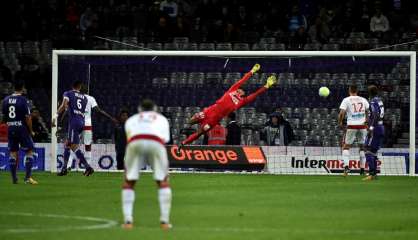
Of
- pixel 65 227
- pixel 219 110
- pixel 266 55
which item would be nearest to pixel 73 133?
pixel 219 110

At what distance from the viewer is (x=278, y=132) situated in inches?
1252

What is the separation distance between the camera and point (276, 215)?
17.2 meters

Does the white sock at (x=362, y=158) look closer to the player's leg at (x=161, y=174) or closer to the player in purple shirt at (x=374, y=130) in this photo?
the player in purple shirt at (x=374, y=130)

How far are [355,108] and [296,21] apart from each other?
9.96 m

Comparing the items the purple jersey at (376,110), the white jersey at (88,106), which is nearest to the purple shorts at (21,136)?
the white jersey at (88,106)

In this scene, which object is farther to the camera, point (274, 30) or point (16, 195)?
point (274, 30)

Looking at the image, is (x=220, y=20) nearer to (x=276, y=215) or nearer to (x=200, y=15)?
(x=200, y=15)

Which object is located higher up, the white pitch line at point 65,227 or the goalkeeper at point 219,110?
the goalkeeper at point 219,110

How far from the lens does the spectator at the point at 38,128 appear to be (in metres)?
32.9

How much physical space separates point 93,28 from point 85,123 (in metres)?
10.6

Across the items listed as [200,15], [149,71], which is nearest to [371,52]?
[149,71]

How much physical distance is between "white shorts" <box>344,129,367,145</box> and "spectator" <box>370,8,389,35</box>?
8.80 metres

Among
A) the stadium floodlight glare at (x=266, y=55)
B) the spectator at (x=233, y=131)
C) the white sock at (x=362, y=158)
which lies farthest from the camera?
the spectator at (x=233, y=131)

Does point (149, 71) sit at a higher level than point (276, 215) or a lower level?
higher
